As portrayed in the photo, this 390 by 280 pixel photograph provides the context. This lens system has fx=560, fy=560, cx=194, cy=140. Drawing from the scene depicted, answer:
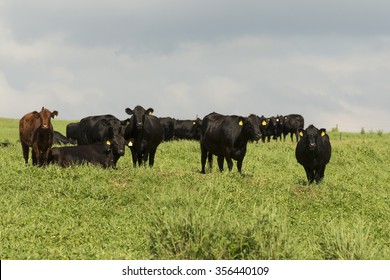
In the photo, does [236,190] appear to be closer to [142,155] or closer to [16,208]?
[16,208]

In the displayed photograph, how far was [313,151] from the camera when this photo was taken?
1653 cm

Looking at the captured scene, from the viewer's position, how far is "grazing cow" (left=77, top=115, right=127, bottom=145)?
1775 cm

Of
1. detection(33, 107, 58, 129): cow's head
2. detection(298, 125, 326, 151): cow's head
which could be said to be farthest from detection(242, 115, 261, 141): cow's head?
detection(33, 107, 58, 129): cow's head

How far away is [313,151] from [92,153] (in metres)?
6.52

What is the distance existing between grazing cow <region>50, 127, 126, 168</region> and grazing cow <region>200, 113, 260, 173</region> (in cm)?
308

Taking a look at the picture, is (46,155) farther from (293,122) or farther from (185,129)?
(293,122)

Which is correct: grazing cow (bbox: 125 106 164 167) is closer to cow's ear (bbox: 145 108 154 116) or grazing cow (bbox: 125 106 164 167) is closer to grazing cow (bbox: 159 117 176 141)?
cow's ear (bbox: 145 108 154 116)

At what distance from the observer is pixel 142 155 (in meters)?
19.2

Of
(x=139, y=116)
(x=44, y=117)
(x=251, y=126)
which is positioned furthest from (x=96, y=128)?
(x=251, y=126)

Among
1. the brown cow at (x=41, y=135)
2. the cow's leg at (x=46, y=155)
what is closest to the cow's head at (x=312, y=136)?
the brown cow at (x=41, y=135)

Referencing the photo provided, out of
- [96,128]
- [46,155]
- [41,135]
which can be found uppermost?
[96,128]

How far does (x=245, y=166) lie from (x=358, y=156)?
24.3 ft
